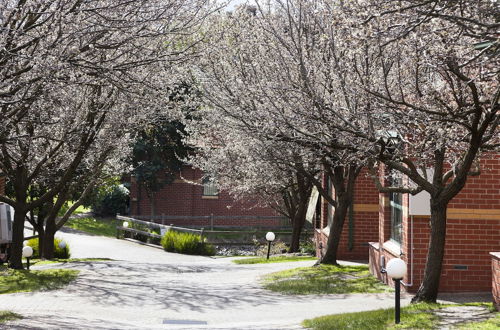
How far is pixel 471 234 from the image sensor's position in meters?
15.5

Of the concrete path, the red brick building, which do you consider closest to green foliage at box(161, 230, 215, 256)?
the concrete path

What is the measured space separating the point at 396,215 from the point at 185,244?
16.9m

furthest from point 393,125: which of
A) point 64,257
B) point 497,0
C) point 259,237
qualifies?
point 259,237

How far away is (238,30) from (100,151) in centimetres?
692

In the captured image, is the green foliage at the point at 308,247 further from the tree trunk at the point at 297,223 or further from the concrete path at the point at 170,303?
the concrete path at the point at 170,303

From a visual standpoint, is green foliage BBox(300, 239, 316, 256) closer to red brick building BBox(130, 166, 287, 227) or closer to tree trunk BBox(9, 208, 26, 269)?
red brick building BBox(130, 166, 287, 227)

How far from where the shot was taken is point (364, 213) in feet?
77.9

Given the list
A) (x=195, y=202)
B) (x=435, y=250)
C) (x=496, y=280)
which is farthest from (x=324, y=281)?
(x=195, y=202)

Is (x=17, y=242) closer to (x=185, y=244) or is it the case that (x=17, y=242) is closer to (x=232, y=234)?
(x=185, y=244)

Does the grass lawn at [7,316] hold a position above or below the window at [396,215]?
below

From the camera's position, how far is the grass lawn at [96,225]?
143 feet

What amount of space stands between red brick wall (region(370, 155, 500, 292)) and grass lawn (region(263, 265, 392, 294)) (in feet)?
4.91

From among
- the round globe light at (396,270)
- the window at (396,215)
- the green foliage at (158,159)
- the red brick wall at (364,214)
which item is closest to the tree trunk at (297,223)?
the red brick wall at (364,214)

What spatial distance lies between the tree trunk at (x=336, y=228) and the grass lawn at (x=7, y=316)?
1071cm
